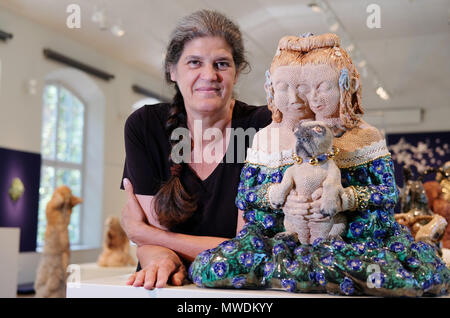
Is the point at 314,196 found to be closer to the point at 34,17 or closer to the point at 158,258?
the point at 158,258

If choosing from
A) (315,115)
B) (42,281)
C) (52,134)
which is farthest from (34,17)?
(315,115)

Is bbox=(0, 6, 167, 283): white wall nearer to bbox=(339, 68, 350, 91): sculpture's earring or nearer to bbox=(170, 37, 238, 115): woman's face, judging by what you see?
bbox=(170, 37, 238, 115): woman's face

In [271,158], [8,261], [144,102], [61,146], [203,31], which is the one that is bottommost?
[8,261]

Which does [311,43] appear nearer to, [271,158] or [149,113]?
[271,158]

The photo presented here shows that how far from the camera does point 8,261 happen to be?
471 cm

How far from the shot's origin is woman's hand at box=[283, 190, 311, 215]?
126 cm

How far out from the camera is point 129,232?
1.77 m

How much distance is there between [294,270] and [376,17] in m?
0.89

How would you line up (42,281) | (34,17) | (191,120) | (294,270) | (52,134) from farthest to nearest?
(52,134) → (34,17) → (42,281) → (191,120) → (294,270)

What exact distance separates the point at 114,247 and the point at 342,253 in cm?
452

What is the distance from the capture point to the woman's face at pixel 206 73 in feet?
5.36

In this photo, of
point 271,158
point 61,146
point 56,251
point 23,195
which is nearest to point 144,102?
point 61,146

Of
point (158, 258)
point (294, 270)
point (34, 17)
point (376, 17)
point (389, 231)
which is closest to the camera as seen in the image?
point (294, 270)

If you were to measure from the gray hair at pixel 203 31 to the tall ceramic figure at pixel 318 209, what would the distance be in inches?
14.1
